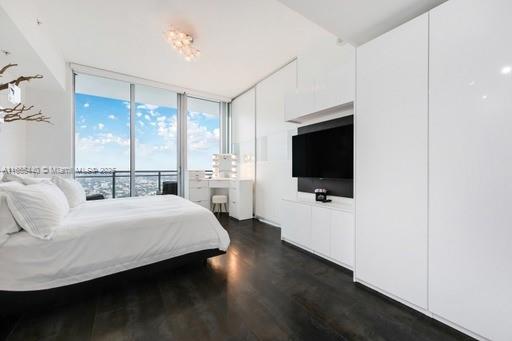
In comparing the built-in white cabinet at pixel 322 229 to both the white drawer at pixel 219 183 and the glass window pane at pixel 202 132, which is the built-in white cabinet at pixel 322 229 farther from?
the glass window pane at pixel 202 132

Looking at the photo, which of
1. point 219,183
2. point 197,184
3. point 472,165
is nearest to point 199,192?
point 197,184

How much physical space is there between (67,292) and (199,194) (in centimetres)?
354

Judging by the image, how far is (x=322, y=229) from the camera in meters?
2.66

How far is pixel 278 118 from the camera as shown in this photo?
418 centimetres

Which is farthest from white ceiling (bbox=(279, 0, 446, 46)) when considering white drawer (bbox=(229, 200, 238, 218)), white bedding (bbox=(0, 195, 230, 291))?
A: white drawer (bbox=(229, 200, 238, 218))

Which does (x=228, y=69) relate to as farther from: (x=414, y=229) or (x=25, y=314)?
(x=25, y=314)

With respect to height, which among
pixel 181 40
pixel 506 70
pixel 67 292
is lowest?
pixel 67 292

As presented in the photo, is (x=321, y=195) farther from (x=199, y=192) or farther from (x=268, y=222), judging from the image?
(x=199, y=192)

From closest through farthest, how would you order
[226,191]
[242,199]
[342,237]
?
[342,237] < [242,199] < [226,191]

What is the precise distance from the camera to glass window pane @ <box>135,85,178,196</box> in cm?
489

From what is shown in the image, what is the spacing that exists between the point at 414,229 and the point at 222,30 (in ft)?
11.0

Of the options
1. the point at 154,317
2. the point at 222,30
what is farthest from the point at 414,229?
the point at 222,30

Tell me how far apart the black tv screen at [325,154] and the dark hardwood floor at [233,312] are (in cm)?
125

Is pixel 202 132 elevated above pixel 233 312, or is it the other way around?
pixel 202 132
